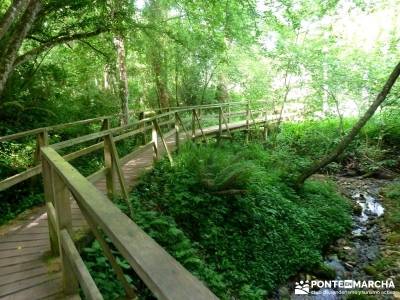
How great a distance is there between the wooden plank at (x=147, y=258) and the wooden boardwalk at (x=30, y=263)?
1869mm

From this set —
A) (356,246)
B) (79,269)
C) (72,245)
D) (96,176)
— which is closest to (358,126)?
(356,246)

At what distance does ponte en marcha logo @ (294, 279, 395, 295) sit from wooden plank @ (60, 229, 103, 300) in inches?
190

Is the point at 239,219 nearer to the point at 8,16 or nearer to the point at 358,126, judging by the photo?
the point at 358,126

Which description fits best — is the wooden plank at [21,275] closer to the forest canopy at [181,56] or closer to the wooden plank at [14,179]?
the wooden plank at [14,179]

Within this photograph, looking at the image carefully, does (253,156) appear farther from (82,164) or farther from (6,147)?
(6,147)

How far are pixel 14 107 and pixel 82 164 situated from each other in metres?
2.15

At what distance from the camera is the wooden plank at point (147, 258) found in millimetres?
1047

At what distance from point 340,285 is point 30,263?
543cm

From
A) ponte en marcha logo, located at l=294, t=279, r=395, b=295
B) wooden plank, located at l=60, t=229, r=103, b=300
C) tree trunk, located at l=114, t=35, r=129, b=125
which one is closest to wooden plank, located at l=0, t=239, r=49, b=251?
wooden plank, located at l=60, t=229, r=103, b=300

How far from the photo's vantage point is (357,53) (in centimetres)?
1530

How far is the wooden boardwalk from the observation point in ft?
10.7

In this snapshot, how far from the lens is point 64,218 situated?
298 cm

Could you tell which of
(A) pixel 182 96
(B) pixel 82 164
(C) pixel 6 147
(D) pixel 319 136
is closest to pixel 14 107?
(C) pixel 6 147

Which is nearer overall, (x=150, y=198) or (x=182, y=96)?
(x=150, y=198)
